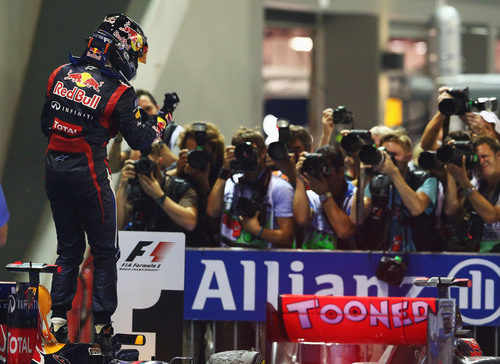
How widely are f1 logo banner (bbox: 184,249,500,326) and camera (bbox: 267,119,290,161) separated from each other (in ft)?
2.01

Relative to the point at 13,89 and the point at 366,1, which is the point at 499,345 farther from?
the point at 366,1

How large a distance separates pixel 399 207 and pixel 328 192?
0.47 metres

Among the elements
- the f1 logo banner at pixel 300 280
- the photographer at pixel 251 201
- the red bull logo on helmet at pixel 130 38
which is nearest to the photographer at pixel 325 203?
the photographer at pixel 251 201

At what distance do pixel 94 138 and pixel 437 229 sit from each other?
2.32m

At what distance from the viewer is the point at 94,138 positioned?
5.23 meters

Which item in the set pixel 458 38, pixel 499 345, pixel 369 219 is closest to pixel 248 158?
pixel 369 219

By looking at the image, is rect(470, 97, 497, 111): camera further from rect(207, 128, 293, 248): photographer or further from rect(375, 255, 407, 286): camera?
rect(207, 128, 293, 248): photographer

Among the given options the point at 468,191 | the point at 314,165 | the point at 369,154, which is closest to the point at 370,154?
the point at 369,154

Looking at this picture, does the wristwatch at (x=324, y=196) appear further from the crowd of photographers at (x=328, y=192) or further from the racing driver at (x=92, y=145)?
the racing driver at (x=92, y=145)

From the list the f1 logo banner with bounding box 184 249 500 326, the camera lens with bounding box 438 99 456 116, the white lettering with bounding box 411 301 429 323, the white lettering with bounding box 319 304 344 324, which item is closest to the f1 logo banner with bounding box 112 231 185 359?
the f1 logo banner with bounding box 184 249 500 326

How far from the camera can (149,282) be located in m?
5.97

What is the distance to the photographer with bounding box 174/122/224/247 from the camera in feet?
20.6

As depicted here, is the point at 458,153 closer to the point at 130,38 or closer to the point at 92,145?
the point at 130,38

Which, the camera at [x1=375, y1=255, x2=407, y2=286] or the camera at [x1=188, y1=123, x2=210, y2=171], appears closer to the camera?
the camera at [x1=375, y1=255, x2=407, y2=286]
